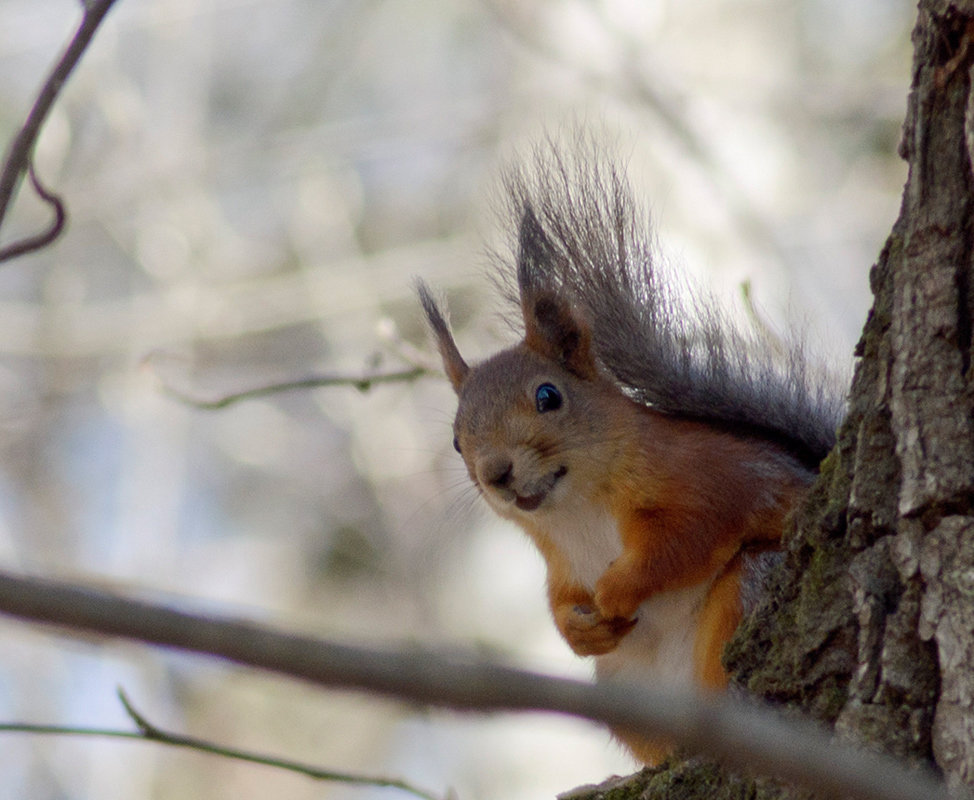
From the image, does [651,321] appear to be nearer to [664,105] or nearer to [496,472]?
[496,472]

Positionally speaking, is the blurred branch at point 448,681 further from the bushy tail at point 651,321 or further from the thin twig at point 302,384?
the thin twig at point 302,384

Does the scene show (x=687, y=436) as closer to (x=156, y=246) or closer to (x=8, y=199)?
(x=8, y=199)

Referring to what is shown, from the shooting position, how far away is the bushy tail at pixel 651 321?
2.12m

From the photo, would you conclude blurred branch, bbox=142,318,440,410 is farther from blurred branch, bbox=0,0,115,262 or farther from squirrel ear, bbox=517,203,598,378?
blurred branch, bbox=0,0,115,262

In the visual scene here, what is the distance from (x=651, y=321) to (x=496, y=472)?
0.40m

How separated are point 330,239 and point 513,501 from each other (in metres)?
5.15

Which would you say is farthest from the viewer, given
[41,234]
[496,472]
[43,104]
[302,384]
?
[302,384]

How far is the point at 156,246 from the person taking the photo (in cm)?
690

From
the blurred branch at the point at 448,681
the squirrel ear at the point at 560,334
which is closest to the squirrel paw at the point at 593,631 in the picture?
the squirrel ear at the point at 560,334

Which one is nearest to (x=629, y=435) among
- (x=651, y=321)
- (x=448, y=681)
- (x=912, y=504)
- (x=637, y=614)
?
(x=651, y=321)

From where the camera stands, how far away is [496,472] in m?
2.14

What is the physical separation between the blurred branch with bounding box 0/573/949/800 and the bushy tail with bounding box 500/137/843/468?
5.05 ft

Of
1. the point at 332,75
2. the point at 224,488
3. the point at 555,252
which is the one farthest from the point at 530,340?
the point at 224,488

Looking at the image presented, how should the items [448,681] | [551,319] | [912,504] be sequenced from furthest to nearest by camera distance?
[551,319], [912,504], [448,681]
